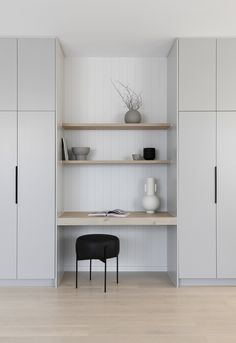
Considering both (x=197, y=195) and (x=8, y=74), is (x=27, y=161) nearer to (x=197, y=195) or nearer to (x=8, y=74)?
(x=8, y=74)

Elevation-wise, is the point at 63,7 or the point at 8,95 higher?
the point at 63,7

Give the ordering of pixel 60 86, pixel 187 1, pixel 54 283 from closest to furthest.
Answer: pixel 187 1, pixel 54 283, pixel 60 86

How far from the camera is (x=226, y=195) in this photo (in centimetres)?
378

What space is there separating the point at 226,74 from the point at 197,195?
1302mm

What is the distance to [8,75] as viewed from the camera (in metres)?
3.77

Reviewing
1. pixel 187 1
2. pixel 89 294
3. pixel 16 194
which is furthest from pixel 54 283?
pixel 187 1

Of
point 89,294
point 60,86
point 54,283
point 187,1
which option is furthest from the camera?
point 60,86

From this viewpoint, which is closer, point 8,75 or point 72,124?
point 8,75

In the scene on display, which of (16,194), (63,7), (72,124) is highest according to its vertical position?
(63,7)

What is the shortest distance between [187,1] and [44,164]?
2041mm

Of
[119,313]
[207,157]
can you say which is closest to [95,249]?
[119,313]

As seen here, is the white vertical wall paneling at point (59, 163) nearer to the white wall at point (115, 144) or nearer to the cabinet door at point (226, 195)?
the white wall at point (115, 144)

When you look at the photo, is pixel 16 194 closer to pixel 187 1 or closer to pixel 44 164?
pixel 44 164

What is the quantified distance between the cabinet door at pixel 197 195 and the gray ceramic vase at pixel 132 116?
562 millimetres
